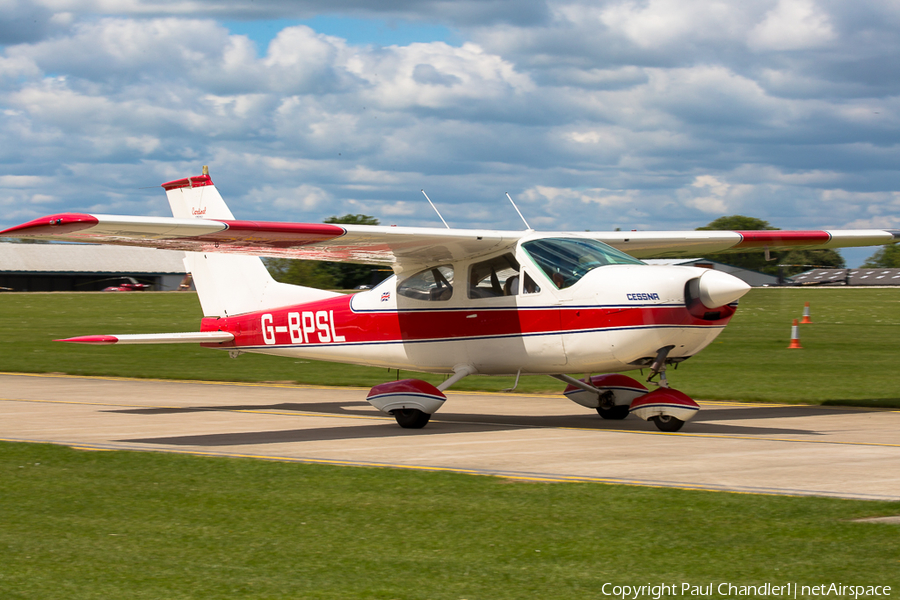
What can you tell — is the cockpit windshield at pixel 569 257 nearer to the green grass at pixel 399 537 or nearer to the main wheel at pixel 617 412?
the main wheel at pixel 617 412

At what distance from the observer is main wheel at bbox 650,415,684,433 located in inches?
451

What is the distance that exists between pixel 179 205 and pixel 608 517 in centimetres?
1048

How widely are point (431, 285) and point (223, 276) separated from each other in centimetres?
415

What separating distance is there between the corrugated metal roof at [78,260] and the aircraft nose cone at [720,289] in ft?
320

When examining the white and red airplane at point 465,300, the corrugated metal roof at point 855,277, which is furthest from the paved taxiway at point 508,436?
the corrugated metal roof at point 855,277

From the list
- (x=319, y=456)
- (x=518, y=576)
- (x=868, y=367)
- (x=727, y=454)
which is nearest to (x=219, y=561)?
(x=518, y=576)

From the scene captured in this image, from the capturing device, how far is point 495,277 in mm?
12461

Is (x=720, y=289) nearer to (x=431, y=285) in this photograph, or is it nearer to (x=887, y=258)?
(x=431, y=285)

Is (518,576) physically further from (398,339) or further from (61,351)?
(61,351)

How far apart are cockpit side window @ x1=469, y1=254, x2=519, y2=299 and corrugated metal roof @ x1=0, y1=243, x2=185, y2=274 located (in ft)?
311

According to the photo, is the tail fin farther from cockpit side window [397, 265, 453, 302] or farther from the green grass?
the green grass

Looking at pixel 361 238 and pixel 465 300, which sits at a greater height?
pixel 361 238

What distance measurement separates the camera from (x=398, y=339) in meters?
13.3

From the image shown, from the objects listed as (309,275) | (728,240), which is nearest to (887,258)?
(309,275)
